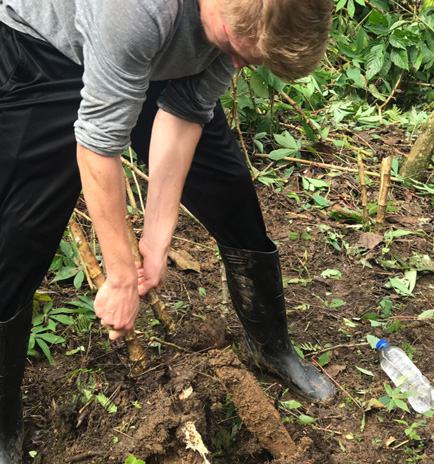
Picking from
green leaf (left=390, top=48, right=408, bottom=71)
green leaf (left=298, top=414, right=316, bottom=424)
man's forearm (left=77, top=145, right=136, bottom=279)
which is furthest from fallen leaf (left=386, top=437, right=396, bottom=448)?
green leaf (left=390, top=48, right=408, bottom=71)

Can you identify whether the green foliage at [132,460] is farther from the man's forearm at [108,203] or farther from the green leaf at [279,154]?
the green leaf at [279,154]

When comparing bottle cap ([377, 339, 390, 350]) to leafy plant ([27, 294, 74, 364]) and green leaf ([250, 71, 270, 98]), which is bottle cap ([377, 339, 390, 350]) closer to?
leafy plant ([27, 294, 74, 364])

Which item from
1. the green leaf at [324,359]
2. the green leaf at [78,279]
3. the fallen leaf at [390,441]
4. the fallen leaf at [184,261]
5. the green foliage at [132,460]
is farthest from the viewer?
the fallen leaf at [184,261]

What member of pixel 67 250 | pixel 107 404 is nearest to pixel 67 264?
pixel 67 250

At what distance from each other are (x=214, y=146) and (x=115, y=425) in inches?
→ 39.9

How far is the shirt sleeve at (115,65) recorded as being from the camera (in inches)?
50.5

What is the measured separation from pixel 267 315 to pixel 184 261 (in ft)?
2.66

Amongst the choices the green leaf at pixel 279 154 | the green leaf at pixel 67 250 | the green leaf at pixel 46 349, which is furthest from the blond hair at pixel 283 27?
the green leaf at pixel 279 154

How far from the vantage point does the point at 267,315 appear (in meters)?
Answer: 2.32

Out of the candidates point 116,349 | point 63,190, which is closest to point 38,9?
point 63,190

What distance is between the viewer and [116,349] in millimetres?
2320

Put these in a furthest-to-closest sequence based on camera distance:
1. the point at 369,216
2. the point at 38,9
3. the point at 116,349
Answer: the point at 369,216 → the point at 116,349 → the point at 38,9

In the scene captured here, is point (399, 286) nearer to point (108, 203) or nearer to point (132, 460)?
point (132, 460)

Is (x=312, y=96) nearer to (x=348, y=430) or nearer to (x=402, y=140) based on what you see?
(x=402, y=140)
